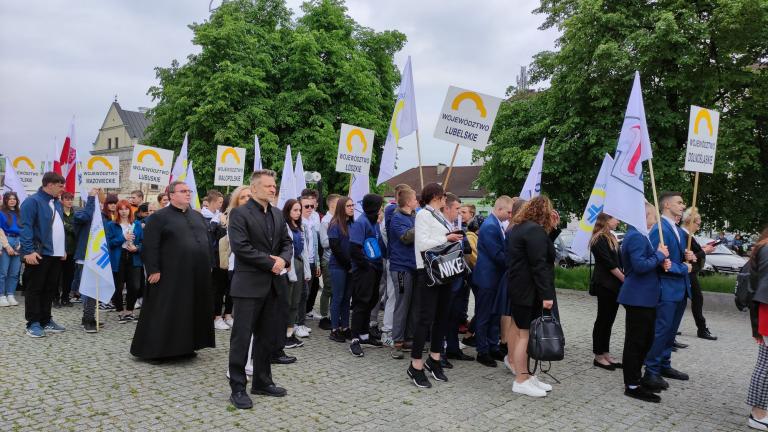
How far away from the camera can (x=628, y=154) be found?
6180 mm

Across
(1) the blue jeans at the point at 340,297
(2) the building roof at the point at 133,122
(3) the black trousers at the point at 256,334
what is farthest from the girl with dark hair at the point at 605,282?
(2) the building roof at the point at 133,122

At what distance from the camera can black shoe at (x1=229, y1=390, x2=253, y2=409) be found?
4984 millimetres

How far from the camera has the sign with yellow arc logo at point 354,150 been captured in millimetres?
9789

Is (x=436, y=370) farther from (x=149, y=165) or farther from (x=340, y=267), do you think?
(x=149, y=165)

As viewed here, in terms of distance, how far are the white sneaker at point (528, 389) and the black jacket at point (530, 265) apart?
0.80 m

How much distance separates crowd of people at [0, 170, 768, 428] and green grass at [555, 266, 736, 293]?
16.9ft

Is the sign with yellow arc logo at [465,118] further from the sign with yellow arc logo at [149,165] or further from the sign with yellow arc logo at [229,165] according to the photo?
the sign with yellow arc logo at [229,165]

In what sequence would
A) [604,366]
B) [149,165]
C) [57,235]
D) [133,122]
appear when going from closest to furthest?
1. [604,366]
2. [57,235]
3. [149,165]
4. [133,122]

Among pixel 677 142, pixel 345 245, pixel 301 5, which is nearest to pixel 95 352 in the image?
pixel 345 245

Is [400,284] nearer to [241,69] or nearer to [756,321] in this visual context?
[756,321]

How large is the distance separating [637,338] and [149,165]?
9387 millimetres

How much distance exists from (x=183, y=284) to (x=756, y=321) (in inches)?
223

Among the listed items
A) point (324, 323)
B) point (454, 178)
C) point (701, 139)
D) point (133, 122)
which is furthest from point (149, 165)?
point (133, 122)

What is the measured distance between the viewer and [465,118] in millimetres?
7609
